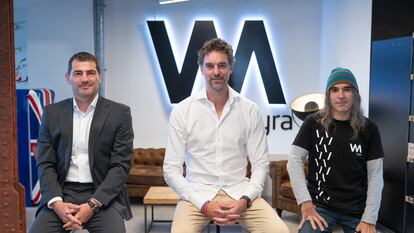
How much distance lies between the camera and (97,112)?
233 centimetres

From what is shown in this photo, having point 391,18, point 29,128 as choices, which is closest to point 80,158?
point 29,128

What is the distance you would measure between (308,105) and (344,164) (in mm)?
2437

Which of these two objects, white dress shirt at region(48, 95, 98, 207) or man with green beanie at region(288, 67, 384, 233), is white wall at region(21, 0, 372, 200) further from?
white dress shirt at region(48, 95, 98, 207)

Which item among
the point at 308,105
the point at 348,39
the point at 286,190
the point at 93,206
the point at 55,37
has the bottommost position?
the point at 286,190

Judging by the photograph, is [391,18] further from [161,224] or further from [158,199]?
[161,224]

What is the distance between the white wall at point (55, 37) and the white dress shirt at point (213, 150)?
3815mm

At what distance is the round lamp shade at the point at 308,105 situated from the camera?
442cm

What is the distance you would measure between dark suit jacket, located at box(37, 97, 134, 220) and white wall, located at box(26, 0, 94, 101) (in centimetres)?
352

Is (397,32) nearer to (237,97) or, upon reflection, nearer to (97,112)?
(237,97)

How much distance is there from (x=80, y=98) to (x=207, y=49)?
81cm

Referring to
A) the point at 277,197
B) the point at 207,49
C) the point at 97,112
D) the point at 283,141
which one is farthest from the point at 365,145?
the point at 283,141

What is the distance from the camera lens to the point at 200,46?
5.70 m

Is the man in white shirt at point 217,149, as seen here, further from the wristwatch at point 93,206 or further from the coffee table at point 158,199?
the coffee table at point 158,199

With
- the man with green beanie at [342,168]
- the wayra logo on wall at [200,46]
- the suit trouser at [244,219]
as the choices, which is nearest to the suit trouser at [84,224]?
the suit trouser at [244,219]
